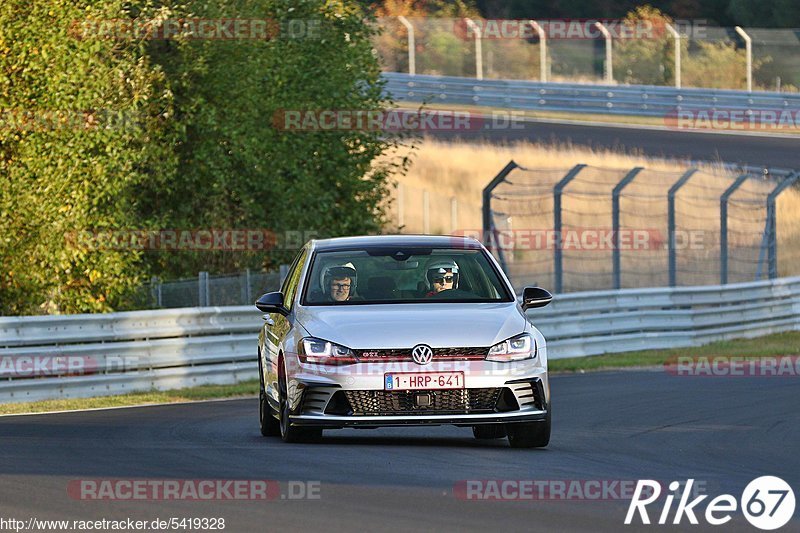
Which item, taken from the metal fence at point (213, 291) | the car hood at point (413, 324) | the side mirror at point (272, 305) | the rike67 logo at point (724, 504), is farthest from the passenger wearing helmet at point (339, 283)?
the metal fence at point (213, 291)

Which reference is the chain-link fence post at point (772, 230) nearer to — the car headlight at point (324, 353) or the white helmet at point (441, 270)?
the white helmet at point (441, 270)

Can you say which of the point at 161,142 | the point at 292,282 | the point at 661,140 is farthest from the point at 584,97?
the point at 292,282

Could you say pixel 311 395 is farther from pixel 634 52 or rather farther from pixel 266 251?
pixel 634 52

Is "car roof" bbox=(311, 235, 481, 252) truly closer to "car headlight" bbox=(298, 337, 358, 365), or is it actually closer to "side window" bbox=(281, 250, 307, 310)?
"side window" bbox=(281, 250, 307, 310)

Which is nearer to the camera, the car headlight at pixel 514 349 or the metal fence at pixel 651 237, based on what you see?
the car headlight at pixel 514 349

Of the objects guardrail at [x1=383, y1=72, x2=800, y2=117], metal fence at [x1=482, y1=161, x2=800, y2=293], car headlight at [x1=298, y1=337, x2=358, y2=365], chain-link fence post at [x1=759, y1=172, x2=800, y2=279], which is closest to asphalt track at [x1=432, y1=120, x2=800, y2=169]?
guardrail at [x1=383, y1=72, x2=800, y2=117]

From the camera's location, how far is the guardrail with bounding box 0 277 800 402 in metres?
17.9

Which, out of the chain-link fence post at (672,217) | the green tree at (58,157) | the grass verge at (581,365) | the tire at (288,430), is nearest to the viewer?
the tire at (288,430)

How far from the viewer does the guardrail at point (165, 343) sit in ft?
58.7

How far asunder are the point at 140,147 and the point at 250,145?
164cm

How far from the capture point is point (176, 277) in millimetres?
25750

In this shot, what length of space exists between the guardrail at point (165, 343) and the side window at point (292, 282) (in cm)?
543

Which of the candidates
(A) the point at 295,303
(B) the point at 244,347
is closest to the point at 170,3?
(B) the point at 244,347

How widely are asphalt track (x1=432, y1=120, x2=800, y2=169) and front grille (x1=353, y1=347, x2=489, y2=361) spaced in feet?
84.6
